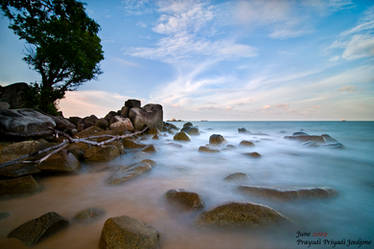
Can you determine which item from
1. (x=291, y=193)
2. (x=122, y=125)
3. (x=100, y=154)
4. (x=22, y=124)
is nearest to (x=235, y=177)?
(x=291, y=193)

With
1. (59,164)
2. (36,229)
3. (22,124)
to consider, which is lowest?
(36,229)

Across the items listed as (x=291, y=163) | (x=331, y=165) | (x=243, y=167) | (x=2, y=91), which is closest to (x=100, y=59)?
(x=2, y=91)

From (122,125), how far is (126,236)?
822 centimetres

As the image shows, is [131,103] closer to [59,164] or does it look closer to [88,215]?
[59,164]

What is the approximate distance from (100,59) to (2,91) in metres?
6.52

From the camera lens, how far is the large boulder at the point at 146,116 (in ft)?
32.0

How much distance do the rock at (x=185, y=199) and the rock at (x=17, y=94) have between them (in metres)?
12.9

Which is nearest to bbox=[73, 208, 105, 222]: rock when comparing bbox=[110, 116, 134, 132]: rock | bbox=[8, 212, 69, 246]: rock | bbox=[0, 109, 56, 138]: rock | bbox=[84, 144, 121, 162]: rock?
bbox=[8, 212, 69, 246]: rock

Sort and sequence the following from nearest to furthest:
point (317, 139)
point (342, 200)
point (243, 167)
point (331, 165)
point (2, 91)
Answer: point (342, 200) → point (243, 167) → point (331, 165) → point (317, 139) → point (2, 91)

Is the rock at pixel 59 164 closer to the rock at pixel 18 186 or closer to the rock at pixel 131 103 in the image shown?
the rock at pixel 18 186

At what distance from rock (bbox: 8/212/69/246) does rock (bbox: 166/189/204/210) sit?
1198 millimetres

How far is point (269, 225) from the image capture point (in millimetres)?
1457

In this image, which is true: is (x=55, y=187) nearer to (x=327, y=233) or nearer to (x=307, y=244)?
(x=307, y=244)

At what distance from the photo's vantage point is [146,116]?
35.1 feet
